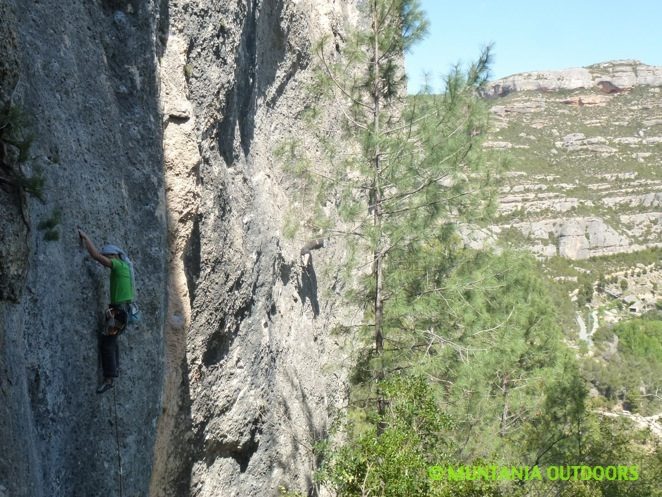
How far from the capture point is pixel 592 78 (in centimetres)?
9588

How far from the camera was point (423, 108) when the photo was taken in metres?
9.23

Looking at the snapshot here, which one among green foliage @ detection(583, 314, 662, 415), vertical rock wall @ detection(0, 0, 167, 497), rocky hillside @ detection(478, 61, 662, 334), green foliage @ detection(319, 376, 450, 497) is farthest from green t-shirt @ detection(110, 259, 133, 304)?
rocky hillside @ detection(478, 61, 662, 334)

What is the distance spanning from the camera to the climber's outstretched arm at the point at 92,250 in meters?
4.44

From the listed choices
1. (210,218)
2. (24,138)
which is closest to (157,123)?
(210,218)

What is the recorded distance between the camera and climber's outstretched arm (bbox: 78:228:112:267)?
4.44 meters

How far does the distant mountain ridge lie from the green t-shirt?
307 ft

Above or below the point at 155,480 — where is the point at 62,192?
above

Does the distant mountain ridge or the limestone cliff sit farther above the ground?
the distant mountain ridge

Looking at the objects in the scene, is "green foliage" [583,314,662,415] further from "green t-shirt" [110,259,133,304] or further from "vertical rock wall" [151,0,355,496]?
"green t-shirt" [110,259,133,304]

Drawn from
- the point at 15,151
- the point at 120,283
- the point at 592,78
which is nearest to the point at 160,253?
the point at 120,283

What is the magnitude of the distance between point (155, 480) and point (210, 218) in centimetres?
267

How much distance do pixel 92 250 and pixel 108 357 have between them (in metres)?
0.81

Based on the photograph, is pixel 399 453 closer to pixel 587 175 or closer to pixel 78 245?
pixel 78 245

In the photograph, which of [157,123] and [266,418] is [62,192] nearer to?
[157,123]
